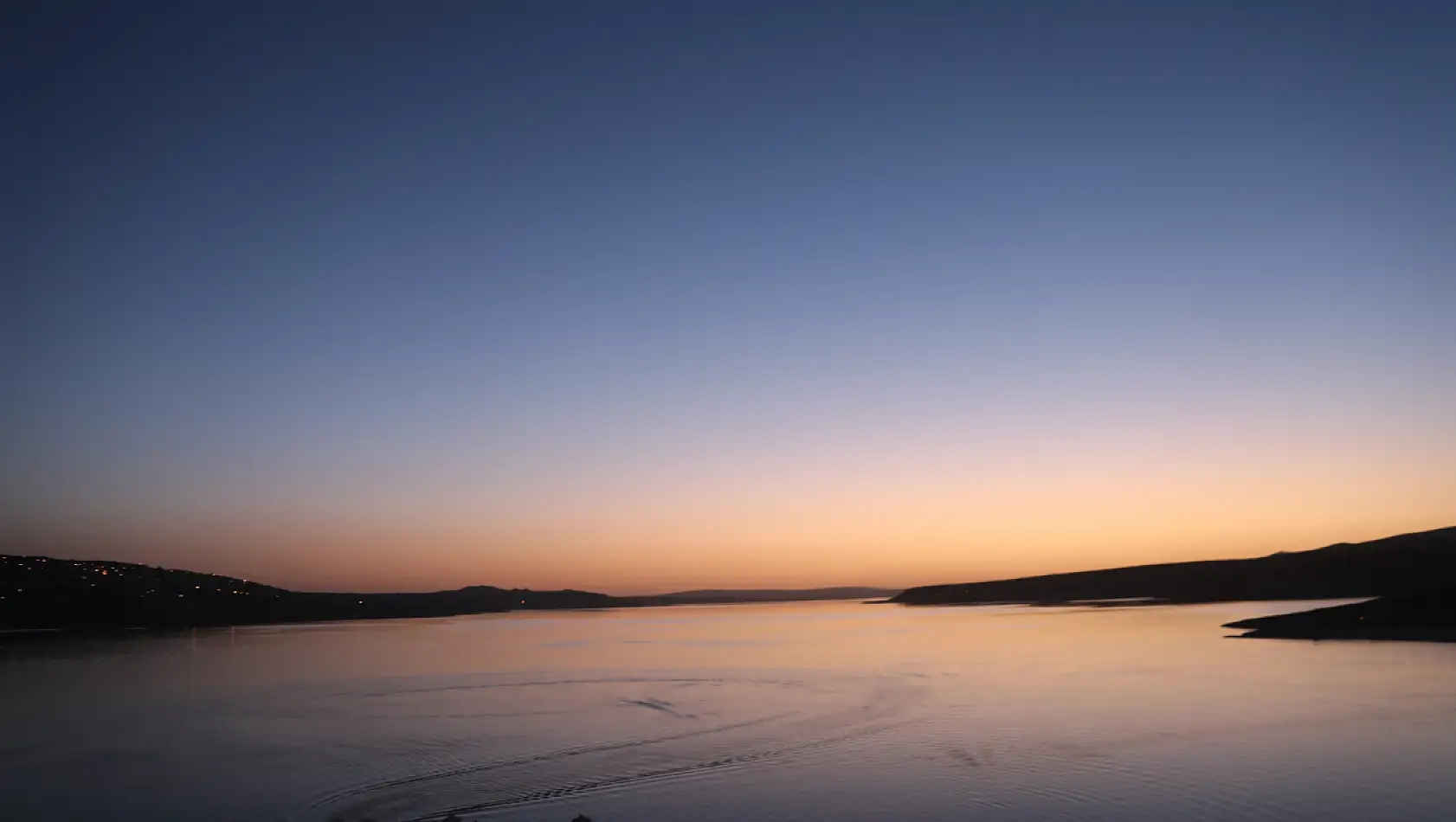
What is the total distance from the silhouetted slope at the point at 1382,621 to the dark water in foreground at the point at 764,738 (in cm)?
341

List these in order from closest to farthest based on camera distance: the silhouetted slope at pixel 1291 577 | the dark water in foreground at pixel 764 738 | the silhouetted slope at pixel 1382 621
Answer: the dark water in foreground at pixel 764 738 < the silhouetted slope at pixel 1382 621 < the silhouetted slope at pixel 1291 577

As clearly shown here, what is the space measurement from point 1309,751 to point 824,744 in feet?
27.8

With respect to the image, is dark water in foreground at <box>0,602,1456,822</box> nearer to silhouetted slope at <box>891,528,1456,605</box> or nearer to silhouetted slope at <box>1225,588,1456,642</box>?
silhouetted slope at <box>1225,588,1456,642</box>

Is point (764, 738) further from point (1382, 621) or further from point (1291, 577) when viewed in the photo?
point (1291, 577)

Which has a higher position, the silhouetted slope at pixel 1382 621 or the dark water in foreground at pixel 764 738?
the silhouetted slope at pixel 1382 621

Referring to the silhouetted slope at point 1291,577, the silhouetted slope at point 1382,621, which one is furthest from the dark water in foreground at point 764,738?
the silhouetted slope at point 1291,577

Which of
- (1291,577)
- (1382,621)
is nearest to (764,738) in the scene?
(1382,621)

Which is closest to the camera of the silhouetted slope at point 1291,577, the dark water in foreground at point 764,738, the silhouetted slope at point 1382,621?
the dark water in foreground at point 764,738

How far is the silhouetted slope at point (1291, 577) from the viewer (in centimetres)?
8173

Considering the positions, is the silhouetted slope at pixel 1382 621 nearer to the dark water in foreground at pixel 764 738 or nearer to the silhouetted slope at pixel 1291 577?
the dark water in foreground at pixel 764 738

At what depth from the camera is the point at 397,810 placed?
14.0m

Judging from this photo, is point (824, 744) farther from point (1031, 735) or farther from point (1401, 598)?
point (1401, 598)

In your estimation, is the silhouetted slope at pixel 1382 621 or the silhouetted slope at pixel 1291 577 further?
the silhouetted slope at pixel 1291 577

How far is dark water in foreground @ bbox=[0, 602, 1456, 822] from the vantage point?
14.0 meters
